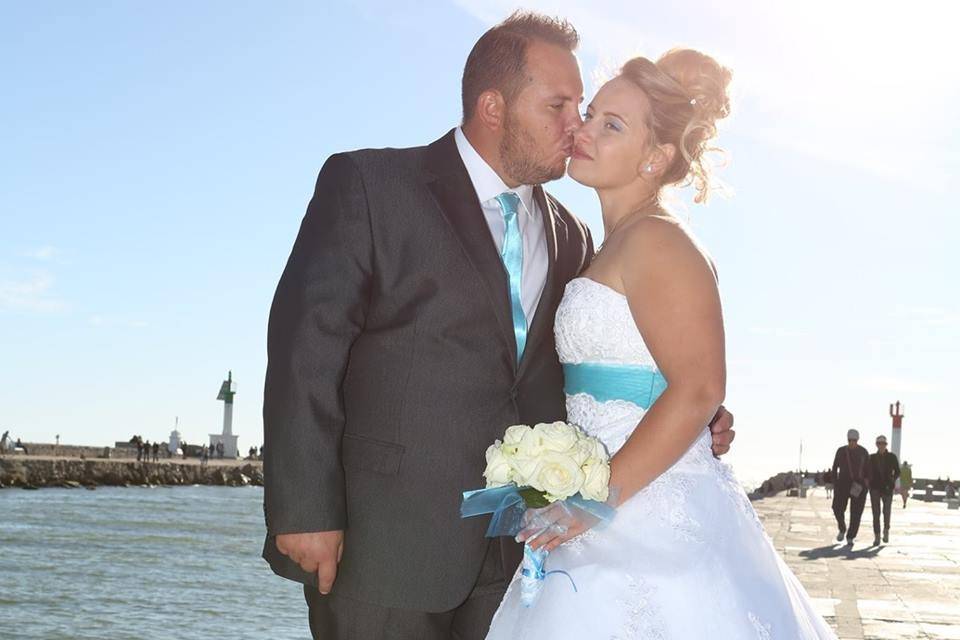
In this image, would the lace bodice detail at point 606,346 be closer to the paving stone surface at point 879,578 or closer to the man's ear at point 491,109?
the man's ear at point 491,109

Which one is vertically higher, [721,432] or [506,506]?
[721,432]

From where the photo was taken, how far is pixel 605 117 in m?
3.77

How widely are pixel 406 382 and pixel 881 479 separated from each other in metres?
15.0

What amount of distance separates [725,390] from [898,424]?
54888 millimetres

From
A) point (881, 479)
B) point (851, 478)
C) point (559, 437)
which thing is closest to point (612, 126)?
point (559, 437)

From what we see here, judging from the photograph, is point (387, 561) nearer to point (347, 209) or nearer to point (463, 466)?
point (463, 466)

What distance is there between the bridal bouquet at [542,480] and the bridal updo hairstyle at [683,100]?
3.42 feet

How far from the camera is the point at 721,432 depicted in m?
3.79

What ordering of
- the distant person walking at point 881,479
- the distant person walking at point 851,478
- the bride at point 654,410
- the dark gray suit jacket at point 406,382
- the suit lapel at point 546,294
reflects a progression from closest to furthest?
the bride at point 654,410 < the dark gray suit jacket at point 406,382 < the suit lapel at point 546,294 < the distant person walking at point 851,478 < the distant person walking at point 881,479

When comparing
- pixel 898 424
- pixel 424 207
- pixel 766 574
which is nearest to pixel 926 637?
pixel 766 574

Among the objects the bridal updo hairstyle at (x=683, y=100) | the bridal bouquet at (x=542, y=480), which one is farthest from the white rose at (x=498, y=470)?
the bridal updo hairstyle at (x=683, y=100)

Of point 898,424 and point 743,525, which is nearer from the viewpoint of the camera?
point 743,525

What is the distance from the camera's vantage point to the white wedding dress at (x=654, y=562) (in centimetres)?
329

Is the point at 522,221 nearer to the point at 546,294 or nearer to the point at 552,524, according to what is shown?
the point at 546,294
